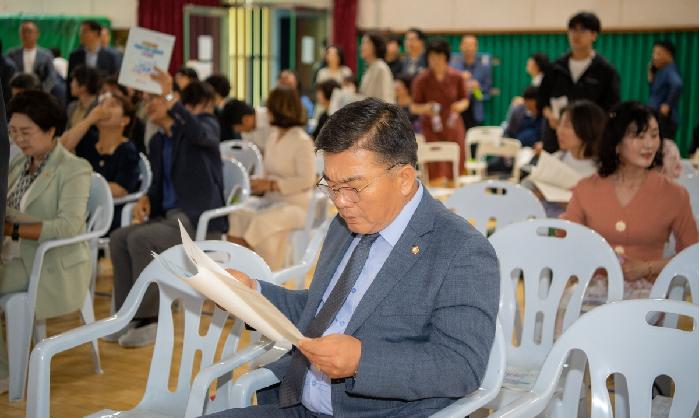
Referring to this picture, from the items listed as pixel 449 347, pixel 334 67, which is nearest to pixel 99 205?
pixel 449 347

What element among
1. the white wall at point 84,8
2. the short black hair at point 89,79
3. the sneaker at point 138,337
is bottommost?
the sneaker at point 138,337

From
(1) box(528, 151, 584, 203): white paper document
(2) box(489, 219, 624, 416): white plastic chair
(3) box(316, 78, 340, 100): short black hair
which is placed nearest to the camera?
(2) box(489, 219, 624, 416): white plastic chair

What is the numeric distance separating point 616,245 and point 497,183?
661 mm

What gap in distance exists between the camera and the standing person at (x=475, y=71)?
11883 mm

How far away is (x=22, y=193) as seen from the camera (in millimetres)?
4250

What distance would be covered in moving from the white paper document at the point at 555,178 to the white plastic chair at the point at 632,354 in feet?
7.71

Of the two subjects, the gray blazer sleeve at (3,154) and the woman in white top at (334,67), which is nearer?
the gray blazer sleeve at (3,154)

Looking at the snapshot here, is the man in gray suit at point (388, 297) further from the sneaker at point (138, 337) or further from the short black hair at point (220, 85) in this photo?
the short black hair at point (220, 85)

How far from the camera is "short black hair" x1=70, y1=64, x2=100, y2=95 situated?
6.60 meters

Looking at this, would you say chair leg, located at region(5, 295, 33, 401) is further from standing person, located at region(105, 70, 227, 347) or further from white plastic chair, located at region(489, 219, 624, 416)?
white plastic chair, located at region(489, 219, 624, 416)

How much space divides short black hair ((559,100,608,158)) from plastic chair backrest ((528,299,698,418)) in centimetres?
256

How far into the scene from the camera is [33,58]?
8.73 meters

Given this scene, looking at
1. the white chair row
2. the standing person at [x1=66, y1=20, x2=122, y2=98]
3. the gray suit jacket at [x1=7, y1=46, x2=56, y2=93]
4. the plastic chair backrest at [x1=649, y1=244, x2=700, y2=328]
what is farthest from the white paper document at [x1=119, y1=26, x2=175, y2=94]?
the gray suit jacket at [x1=7, y1=46, x2=56, y2=93]

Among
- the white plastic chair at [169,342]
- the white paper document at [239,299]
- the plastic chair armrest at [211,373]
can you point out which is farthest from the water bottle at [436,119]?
the white paper document at [239,299]
